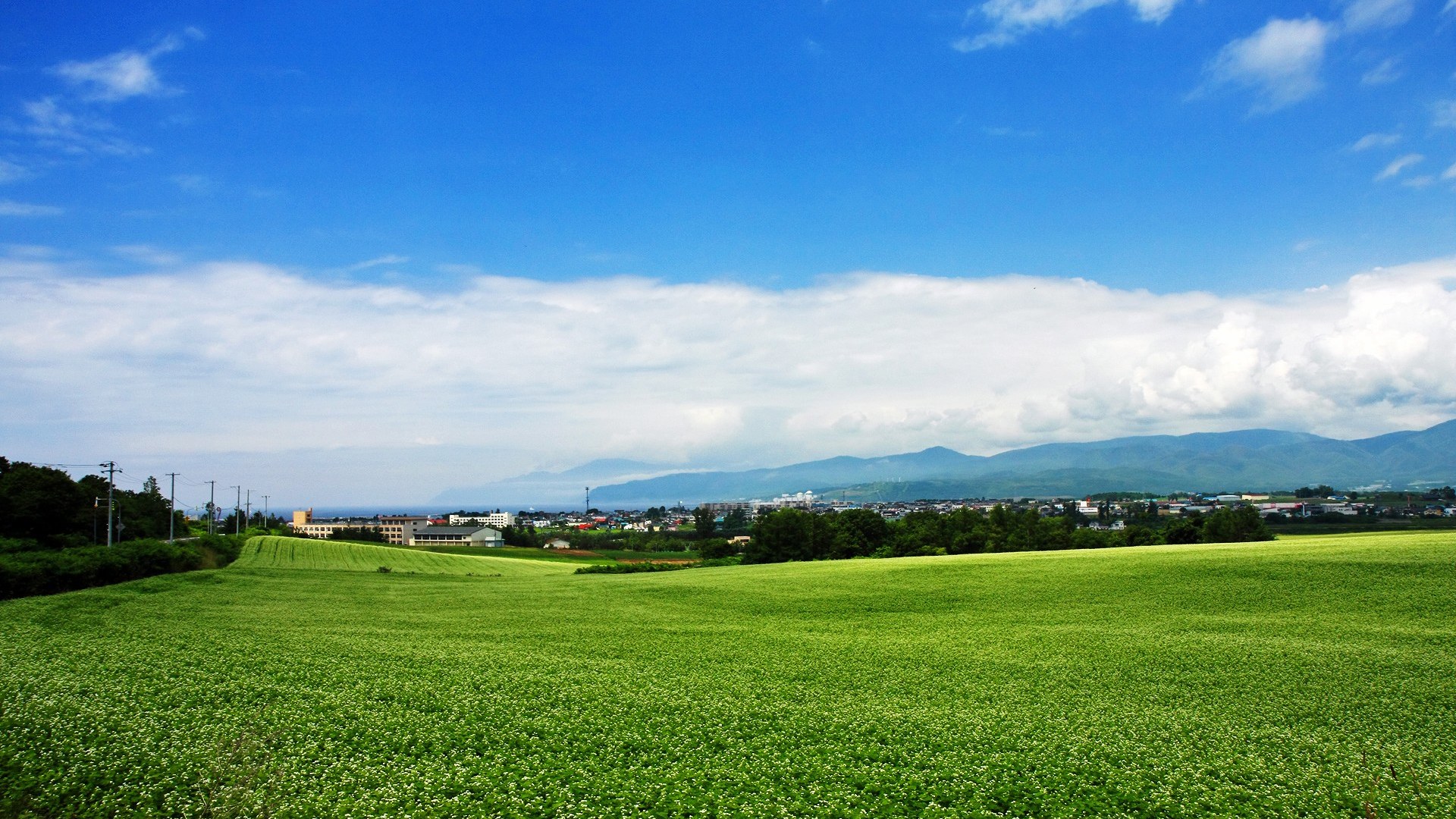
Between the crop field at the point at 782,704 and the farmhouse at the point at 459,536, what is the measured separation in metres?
106

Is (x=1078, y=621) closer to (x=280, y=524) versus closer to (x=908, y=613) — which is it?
(x=908, y=613)

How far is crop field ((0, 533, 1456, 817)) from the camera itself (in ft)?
43.3

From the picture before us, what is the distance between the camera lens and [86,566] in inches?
1485

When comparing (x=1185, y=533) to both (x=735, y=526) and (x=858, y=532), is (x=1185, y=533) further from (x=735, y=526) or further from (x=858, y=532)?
(x=735, y=526)

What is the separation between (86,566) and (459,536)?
10993 cm

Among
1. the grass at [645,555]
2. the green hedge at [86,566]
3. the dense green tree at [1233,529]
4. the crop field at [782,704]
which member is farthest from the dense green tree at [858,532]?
the green hedge at [86,566]

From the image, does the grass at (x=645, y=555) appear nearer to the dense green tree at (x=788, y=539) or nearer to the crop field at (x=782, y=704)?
the dense green tree at (x=788, y=539)

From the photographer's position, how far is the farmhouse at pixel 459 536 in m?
136

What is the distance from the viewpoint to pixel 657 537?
12925 cm

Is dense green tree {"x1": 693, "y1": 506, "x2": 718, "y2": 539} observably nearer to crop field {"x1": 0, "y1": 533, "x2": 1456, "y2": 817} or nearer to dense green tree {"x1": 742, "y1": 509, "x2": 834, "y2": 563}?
dense green tree {"x1": 742, "y1": 509, "x2": 834, "y2": 563}

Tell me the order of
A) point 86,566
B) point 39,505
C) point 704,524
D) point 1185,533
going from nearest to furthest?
point 86,566
point 39,505
point 1185,533
point 704,524

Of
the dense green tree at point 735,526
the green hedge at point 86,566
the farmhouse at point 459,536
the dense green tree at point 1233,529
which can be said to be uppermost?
the green hedge at point 86,566

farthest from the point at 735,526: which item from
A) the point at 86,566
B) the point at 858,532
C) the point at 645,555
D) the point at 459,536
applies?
the point at 86,566

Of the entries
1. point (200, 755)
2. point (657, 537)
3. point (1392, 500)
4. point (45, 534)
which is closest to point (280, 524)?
point (657, 537)
